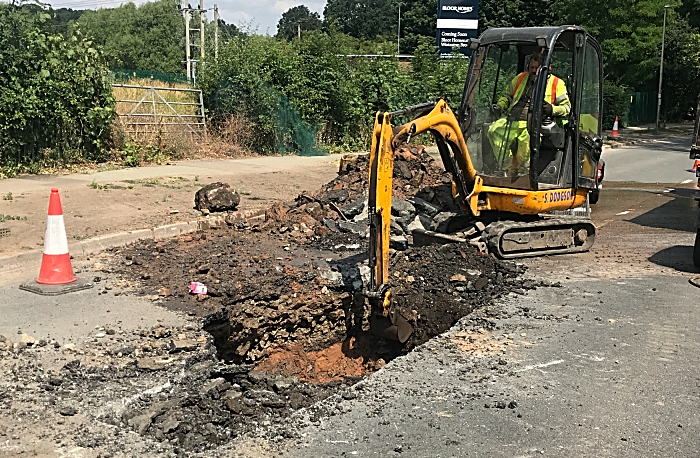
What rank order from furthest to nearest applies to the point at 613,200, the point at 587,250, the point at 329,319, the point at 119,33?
the point at 119,33, the point at 613,200, the point at 587,250, the point at 329,319

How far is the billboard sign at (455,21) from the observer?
44.7 m

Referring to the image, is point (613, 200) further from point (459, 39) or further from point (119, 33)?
point (119, 33)

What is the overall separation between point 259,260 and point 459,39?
1543 inches

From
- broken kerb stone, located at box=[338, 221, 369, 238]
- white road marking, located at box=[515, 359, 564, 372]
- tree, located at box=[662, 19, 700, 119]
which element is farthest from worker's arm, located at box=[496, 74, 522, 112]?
tree, located at box=[662, 19, 700, 119]

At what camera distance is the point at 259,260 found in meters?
8.70

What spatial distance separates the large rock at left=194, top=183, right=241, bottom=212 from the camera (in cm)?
1178

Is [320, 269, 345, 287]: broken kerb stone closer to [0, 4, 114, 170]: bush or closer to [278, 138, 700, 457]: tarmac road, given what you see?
[278, 138, 700, 457]: tarmac road

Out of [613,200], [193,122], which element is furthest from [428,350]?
[193,122]

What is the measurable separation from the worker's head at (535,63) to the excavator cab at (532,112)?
4cm

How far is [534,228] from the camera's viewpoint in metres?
9.43

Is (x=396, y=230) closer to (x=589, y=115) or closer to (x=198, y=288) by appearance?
(x=589, y=115)

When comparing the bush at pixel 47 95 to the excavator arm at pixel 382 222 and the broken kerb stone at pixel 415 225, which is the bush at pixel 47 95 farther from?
the excavator arm at pixel 382 222

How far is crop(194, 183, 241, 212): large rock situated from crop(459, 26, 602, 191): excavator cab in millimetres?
4391

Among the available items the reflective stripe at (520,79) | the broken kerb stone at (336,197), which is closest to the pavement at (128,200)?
the broken kerb stone at (336,197)
